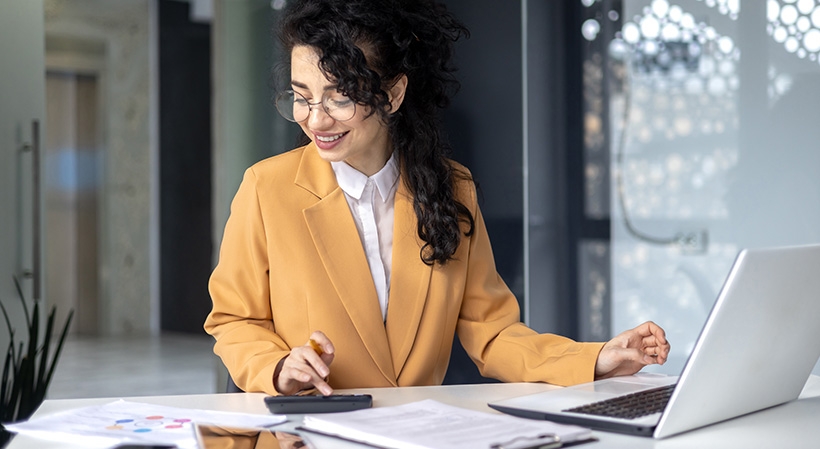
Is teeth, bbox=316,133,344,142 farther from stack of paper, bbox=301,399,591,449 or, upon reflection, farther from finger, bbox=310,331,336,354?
stack of paper, bbox=301,399,591,449

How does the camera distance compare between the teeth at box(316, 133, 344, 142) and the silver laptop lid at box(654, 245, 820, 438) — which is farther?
the teeth at box(316, 133, 344, 142)

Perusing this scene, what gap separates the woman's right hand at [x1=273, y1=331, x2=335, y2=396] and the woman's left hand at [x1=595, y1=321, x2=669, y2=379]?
47 centimetres

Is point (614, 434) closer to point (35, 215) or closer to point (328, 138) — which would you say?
point (328, 138)

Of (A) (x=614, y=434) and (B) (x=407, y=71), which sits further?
(B) (x=407, y=71)

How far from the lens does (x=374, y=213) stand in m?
1.73

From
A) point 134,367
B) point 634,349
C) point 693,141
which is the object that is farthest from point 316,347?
point 134,367

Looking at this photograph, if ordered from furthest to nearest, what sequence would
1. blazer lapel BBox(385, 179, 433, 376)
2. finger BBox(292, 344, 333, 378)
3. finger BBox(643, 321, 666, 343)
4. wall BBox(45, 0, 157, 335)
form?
wall BBox(45, 0, 157, 335) → blazer lapel BBox(385, 179, 433, 376) → finger BBox(643, 321, 666, 343) → finger BBox(292, 344, 333, 378)

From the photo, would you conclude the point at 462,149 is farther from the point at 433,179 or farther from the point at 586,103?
the point at 433,179

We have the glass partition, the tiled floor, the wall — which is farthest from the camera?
the wall

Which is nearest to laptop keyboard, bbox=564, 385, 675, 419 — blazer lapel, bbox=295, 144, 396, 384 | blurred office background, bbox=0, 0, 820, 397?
blazer lapel, bbox=295, 144, 396, 384

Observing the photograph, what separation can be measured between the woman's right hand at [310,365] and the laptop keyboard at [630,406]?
36cm

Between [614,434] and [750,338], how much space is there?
0.65 feet

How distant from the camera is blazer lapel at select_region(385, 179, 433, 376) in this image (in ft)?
5.39

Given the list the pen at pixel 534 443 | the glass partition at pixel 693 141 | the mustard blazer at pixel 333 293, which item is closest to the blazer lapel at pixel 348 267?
the mustard blazer at pixel 333 293
